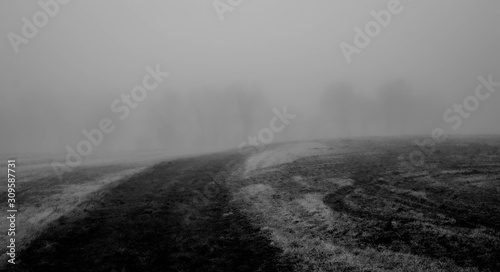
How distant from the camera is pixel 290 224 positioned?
1239 cm

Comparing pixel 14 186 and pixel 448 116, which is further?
pixel 448 116

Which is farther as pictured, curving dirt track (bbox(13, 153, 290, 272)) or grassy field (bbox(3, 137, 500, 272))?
curving dirt track (bbox(13, 153, 290, 272))

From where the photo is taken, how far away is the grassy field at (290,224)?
29.4ft

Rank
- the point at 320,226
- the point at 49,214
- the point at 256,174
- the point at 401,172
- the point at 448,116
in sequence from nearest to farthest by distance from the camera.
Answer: the point at 320,226 < the point at 49,214 < the point at 401,172 < the point at 256,174 < the point at 448,116

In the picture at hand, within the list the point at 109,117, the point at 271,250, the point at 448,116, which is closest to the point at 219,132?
the point at 109,117

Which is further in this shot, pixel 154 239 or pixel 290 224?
pixel 290 224

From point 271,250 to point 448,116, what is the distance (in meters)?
157

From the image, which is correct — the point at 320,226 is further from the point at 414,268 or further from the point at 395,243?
the point at 414,268

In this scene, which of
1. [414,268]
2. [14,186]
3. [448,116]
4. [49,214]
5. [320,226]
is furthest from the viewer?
[448,116]

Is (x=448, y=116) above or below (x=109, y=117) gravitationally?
below

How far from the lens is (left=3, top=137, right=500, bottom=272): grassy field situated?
896 cm

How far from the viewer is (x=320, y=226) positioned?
38.7 feet

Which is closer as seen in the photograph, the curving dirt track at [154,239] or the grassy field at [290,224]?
the grassy field at [290,224]

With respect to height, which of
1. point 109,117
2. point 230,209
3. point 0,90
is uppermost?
point 0,90
